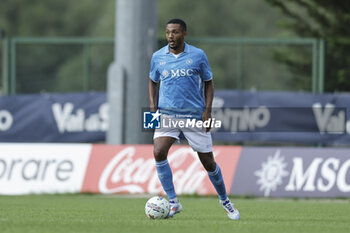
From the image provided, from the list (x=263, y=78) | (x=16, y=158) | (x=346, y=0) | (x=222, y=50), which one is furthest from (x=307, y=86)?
(x=222, y=50)

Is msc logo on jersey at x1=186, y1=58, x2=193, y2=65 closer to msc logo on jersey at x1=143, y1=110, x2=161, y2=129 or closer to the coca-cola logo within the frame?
msc logo on jersey at x1=143, y1=110, x2=161, y2=129

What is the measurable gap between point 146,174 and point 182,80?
653cm

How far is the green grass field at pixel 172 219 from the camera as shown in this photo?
31.7 feet

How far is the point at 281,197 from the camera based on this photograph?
1661 centimetres

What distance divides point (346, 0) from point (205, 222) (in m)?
13.0

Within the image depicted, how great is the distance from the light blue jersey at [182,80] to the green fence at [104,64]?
976 centimetres

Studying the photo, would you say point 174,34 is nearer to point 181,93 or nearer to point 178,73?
point 178,73

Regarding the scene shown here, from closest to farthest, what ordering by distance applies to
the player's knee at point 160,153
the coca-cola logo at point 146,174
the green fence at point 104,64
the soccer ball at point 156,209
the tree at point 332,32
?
the soccer ball at point 156,209
the player's knee at point 160,153
the coca-cola logo at point 146,174
the green fence at point 104,64
the tree at point 332,32

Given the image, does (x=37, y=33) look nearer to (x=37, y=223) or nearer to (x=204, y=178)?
(x=204, y=178)

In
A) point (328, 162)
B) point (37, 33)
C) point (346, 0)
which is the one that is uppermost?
point (346, 0)

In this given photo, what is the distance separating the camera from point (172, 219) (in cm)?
1090

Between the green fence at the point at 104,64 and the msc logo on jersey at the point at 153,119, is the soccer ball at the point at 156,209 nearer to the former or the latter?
the msc logo on jersey at the point at 153,119

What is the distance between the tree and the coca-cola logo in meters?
5.22

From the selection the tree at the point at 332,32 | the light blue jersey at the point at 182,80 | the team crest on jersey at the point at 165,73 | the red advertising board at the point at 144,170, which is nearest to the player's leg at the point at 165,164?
the light blue jersey at the point at 182,80
